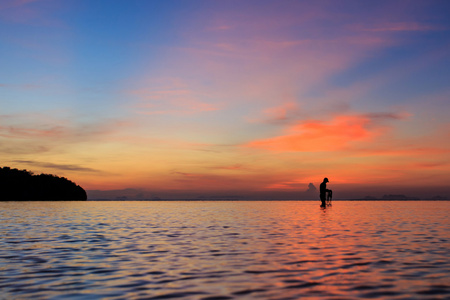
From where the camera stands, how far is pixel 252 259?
14.6 m

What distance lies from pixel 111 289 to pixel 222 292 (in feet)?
9.26

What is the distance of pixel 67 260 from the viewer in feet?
48.3

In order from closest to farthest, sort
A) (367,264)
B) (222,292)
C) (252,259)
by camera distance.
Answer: (222,292) < (367,264) < (252,259)

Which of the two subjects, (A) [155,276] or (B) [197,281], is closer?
(B) [197,281]

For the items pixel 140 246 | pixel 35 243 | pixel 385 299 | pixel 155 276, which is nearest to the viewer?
pixel 385 299

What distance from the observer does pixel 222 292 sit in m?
9.60

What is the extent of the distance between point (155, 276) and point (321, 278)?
4707 mm

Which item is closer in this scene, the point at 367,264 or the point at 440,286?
the point at 440,286

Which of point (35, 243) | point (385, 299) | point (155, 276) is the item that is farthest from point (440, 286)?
point (35, 243)

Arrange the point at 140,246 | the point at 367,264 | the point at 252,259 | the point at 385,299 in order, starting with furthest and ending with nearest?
1. the point at 140,246
2. the point at 252,259
3. the point at 367,264
4. the point at 385,299

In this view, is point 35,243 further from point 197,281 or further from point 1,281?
point 197,281

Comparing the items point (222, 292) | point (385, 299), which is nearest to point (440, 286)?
point (385, 299)

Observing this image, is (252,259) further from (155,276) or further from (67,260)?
(67,260)

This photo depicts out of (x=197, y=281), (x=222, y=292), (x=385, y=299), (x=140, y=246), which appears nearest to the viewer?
(x=385, y=299)
